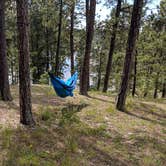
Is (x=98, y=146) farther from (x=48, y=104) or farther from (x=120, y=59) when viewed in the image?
(x=120, y=59)

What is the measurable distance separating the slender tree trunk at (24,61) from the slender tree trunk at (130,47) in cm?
289

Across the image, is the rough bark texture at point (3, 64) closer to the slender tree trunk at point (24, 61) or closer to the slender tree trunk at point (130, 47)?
the slender tree trunk at point (24, 61)

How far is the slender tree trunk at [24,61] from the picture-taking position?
169 inches

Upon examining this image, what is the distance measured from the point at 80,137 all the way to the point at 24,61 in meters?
1.75

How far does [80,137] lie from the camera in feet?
15.4

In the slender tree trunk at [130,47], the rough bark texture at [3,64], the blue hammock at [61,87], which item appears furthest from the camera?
the blue hammock at [61,87]

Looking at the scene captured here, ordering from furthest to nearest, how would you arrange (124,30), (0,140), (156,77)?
(156,77)
(124,30)
(0,140)

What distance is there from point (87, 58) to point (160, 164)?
16.4 ft

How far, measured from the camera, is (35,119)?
17.0 ft

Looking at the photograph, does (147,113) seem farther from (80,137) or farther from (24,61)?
(24,61)

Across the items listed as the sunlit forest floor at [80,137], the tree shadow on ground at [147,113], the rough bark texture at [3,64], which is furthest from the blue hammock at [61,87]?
the tree shadow on ground at [147,113]

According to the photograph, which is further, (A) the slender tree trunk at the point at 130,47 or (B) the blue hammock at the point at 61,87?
(B) the blue hammock at the point at 61,87


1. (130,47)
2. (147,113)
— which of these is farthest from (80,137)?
(147,113)

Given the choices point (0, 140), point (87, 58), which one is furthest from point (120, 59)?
point (0, 140)
